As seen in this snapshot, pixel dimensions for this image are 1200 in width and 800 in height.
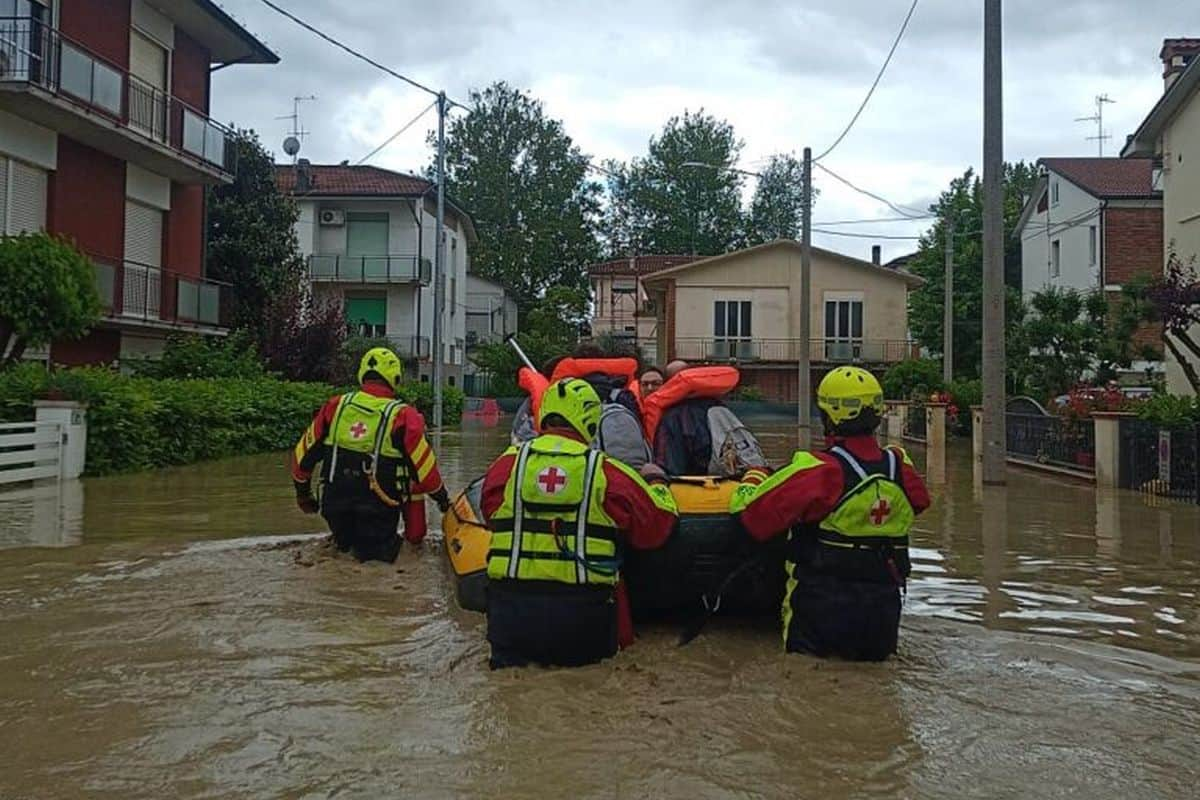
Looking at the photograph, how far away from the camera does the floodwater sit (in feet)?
14.4

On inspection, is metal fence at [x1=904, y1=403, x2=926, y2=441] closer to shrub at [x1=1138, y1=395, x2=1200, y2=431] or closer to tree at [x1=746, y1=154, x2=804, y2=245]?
shrub at [x1=1138, y1=395, x2=1200, y2=431]

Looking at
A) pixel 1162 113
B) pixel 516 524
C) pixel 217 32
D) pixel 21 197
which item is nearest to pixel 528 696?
pixel 516 524

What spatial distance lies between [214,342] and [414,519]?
19.2 metres

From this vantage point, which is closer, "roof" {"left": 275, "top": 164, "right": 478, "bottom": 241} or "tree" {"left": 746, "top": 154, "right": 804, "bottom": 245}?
"roof" {"left": 275, "top": 164, "right": 478, "bottom": 241}

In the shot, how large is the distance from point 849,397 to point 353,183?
44.8m

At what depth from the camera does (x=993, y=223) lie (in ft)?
58.4

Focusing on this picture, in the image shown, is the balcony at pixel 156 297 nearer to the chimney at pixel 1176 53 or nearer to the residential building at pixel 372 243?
the residential building at pixel 372 243

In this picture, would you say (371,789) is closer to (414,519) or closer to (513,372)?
(414,519)

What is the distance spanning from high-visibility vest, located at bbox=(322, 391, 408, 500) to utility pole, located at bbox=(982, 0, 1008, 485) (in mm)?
11711

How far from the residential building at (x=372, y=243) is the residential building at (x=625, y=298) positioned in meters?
16.5

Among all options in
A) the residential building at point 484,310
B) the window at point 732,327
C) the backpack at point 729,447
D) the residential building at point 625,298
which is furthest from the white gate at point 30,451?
the residential building at point 625,298

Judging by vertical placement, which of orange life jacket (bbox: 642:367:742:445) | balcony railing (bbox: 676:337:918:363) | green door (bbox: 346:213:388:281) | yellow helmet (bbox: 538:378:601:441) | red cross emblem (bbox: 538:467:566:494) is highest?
green door (bbox: 346:213:388:281)

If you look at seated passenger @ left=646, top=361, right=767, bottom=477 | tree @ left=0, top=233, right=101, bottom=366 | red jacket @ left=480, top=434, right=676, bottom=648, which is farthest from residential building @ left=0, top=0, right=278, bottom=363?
red jacket @ left=480, top=434, right=676, bottom=648

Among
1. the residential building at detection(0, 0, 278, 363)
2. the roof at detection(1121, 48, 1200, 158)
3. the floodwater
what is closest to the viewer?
the floodwater
